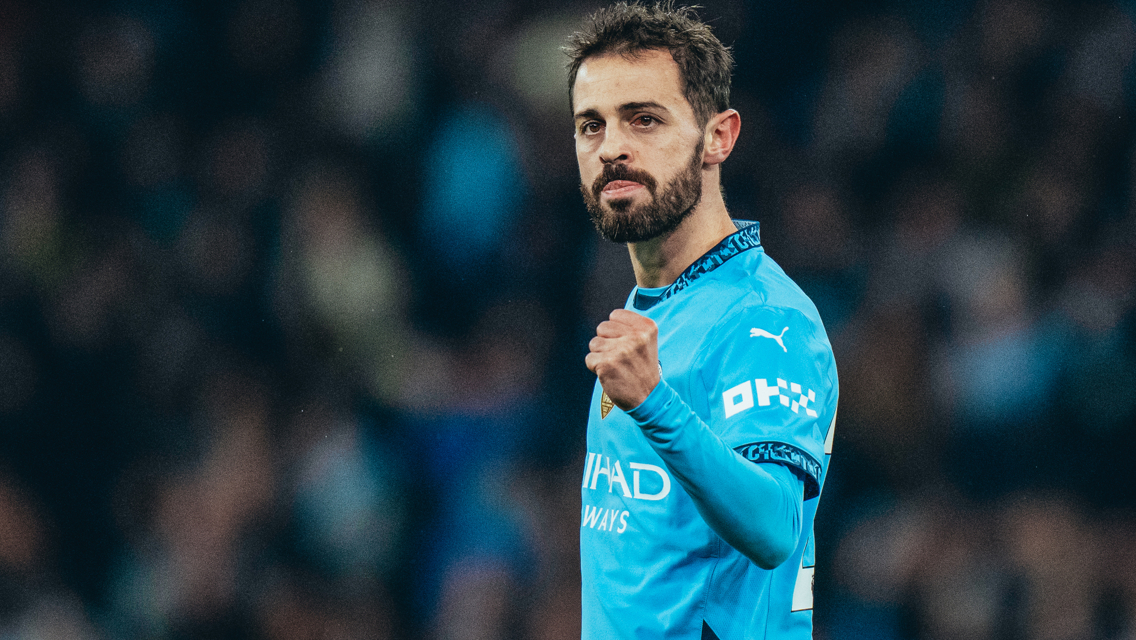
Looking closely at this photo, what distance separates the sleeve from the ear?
314 mm

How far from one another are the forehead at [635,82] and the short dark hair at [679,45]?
0.01m

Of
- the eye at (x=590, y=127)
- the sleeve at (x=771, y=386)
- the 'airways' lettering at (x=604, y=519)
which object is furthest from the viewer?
the eye at (x=590, y=127)

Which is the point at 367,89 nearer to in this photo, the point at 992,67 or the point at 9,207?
the point at 9,207

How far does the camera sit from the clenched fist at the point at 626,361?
1.12m

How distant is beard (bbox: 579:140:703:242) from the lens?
4.82 ft

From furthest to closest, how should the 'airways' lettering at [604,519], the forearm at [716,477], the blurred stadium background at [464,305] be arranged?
the blurred stadium background at [464,305]
the 'airways' lettering at [604,519]
the forearm at [716,477]

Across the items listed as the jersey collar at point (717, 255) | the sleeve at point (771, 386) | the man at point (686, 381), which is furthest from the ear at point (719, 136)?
the sleeve at point (771, 386)

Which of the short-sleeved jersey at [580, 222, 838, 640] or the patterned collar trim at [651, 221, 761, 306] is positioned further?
the patterned collar trim at [651, 221, 761, 306]

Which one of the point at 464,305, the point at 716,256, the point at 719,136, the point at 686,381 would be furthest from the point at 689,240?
the point at 464,305

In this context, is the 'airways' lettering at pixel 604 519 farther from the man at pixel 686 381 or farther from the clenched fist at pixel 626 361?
the clenched fist at pixel 626 361

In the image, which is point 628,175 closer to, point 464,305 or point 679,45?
point 679,45

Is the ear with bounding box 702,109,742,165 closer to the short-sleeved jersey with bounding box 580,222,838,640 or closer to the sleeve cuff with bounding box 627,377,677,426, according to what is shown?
the short-sleeved jersey with bounding box 580,222,838,640

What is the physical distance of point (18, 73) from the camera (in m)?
3.66

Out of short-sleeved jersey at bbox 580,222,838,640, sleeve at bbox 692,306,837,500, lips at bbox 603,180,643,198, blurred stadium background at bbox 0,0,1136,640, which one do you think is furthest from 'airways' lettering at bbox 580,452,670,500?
blurred stadium background at bbox 0,0,1136,640
